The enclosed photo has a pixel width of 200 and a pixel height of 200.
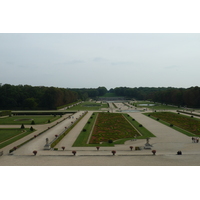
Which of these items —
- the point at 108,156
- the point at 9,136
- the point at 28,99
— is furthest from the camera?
the point at 28,99

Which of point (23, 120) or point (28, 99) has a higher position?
point (28, 99)

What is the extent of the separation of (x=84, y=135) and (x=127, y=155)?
9.64 m

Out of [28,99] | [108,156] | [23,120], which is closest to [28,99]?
[28,99]

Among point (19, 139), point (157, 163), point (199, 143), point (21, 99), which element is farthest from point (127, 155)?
point (21, 99)

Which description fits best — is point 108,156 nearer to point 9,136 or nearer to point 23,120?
point 9,136

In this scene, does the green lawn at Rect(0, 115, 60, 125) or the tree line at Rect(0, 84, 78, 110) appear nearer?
the green lawn at Rect(0, 115, 60, 125)

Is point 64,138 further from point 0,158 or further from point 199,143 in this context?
point 199,143

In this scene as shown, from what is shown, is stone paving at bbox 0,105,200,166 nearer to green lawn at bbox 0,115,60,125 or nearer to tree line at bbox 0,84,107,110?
green lawn at bbox 0,115,60,125

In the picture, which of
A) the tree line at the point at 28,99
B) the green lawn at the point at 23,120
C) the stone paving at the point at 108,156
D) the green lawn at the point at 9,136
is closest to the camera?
the stone paving at the point at 108,156

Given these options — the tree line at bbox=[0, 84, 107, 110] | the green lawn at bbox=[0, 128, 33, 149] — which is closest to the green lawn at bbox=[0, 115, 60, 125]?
the green lawn at bbox=[0, 128, 33, 149]

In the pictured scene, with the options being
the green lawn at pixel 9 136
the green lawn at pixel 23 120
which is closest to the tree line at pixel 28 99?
the green lawn at pixel 23 120

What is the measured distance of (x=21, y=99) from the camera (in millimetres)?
68625

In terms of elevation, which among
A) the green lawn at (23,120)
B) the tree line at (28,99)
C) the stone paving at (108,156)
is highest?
the tree line at (28,99)

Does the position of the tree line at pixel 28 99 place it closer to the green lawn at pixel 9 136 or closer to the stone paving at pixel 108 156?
the green lawn at pixel 9 136
